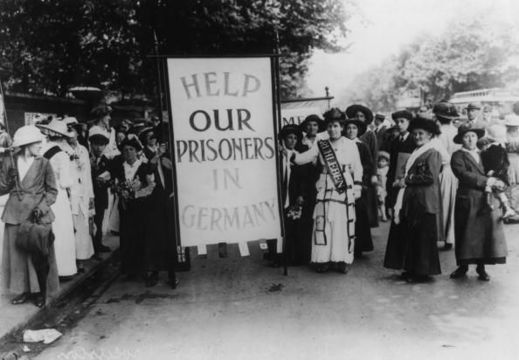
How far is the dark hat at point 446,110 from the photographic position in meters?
8.66

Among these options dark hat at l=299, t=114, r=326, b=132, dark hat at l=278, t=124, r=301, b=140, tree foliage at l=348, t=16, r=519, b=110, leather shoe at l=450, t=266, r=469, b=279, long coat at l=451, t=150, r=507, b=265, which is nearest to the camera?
long coat at l=451, t=150, r=507, b=265

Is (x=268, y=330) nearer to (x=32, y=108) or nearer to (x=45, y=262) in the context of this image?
(x=45, y=262)

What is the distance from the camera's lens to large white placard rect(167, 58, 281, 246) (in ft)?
21.7

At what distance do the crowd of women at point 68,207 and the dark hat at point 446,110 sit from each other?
3.87 metres

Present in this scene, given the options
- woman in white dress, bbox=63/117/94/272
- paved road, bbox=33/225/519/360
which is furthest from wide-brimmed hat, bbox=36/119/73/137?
paved road, bbox=33/225/519/360

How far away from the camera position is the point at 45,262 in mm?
6215

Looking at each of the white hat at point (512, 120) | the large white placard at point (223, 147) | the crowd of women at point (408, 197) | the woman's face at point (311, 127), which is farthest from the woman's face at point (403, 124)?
the large white placard at point (223, 147)

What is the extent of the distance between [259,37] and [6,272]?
1134 centimetres

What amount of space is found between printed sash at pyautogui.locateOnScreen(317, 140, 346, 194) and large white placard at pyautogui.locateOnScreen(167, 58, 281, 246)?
0.92m

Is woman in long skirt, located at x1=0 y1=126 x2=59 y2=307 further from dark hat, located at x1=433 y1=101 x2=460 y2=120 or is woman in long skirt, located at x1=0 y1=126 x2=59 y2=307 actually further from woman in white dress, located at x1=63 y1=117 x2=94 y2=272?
dark hat, located at x1=433 y1=101 x2=460 y2=120

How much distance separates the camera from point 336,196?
7.68 m

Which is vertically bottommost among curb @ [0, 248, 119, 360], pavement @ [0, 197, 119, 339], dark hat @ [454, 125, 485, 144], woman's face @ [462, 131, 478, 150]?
curb @ [0, 248, 119, 360]

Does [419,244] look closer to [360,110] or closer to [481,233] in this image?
[481,233]

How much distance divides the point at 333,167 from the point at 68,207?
315cm
